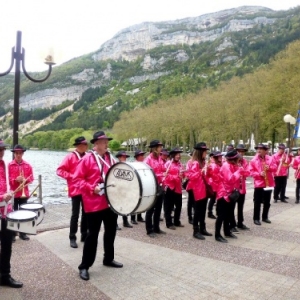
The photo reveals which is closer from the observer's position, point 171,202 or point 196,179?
point 196,179

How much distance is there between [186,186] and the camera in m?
7.73

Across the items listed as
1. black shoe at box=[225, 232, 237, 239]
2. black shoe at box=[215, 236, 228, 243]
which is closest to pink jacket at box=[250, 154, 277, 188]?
black shoe at box=[225, 232, 237, 239]

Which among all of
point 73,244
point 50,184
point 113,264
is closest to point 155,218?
point 73,244

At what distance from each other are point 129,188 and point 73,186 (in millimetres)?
2197

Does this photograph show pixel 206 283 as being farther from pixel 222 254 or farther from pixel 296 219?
pixel 296 219

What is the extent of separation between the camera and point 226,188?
6.86 meters

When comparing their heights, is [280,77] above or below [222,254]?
above

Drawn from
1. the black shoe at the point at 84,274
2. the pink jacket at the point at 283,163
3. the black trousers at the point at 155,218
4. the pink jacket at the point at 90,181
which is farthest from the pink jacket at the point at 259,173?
the black shoe at the point at 84,274

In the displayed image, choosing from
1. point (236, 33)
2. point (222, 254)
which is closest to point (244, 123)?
point (222, 254)

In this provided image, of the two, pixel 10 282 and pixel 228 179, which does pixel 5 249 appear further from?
pixel 228 179

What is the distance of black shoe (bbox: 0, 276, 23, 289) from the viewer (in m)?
4.49

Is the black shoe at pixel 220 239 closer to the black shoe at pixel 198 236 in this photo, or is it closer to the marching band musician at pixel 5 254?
the black shoe at pixel 198 236

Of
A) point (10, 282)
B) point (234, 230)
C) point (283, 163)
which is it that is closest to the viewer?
point (10, 282)

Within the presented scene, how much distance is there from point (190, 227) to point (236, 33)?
657ft
